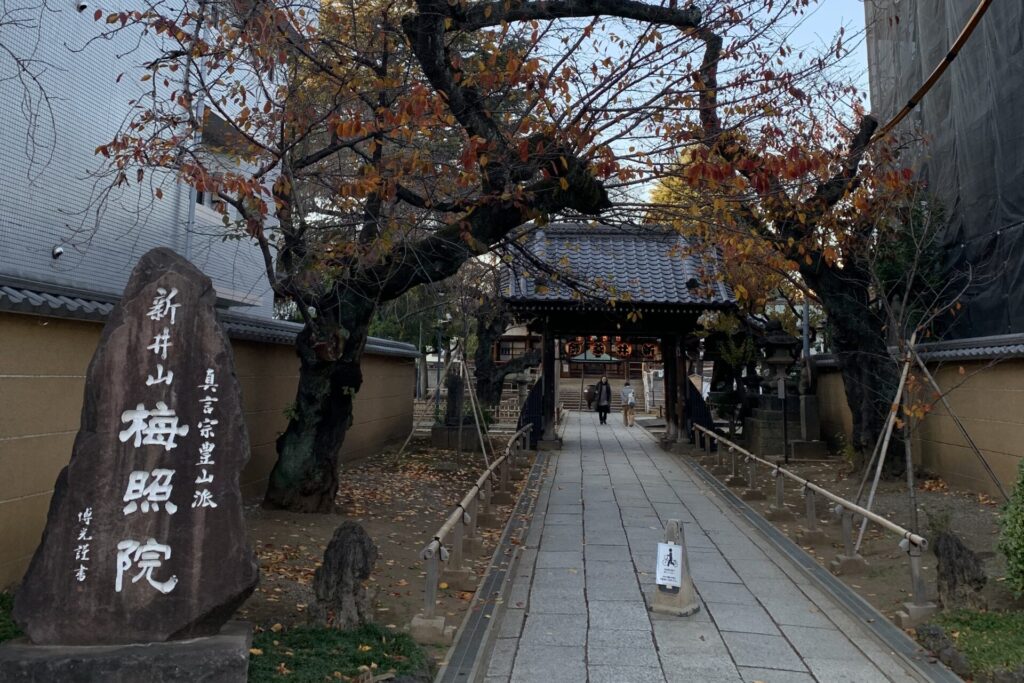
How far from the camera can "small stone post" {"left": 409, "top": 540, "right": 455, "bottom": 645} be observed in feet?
16.7

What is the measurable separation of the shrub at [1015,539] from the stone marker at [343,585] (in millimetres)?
4779

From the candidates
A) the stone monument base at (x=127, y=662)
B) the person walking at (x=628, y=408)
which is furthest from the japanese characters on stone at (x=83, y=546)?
the person walking at (x=628, y=408)

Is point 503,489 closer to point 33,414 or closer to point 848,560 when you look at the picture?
point 848,560

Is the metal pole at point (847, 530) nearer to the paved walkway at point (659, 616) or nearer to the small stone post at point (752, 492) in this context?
the paved walkway at point (659, 616)

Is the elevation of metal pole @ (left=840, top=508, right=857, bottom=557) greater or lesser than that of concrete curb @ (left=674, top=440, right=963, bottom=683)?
greater

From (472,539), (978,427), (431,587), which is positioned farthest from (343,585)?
(978,427)

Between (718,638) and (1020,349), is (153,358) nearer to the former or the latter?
(718,638)

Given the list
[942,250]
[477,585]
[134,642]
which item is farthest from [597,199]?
[942,250]

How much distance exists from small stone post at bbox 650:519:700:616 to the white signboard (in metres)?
0.03

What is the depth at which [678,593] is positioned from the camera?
231 inches

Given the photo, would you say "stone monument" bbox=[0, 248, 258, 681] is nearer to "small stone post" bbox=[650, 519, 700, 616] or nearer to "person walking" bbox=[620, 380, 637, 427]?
"small stone post" bbox=[650, 519, 700, 616]

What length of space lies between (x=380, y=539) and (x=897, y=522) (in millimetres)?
6523

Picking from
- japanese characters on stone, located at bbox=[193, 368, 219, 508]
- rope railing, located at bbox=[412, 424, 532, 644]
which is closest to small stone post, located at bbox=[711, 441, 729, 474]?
rope railing, located at bbox=[412, 424, 532, 644]

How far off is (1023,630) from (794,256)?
7.23m
